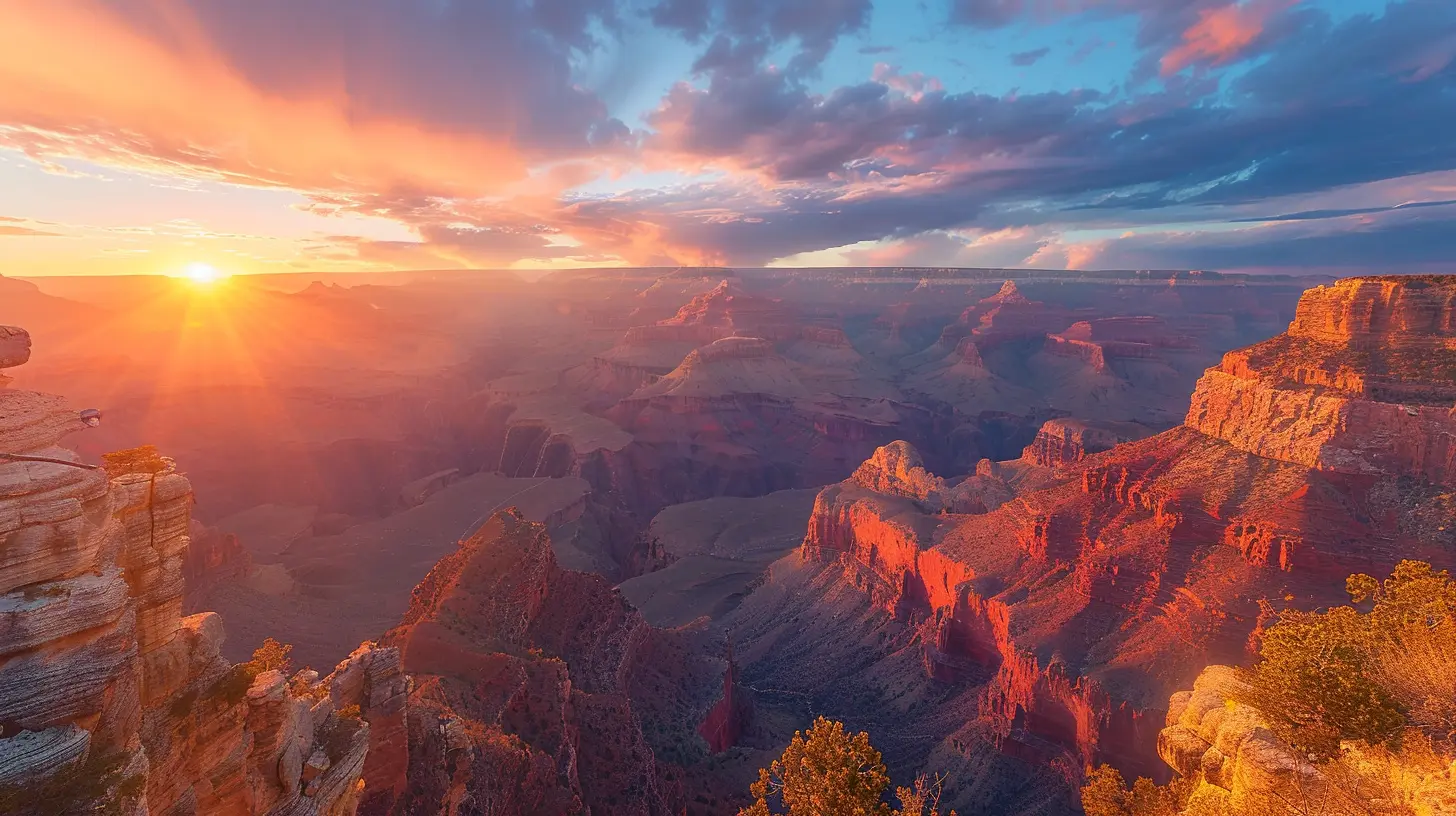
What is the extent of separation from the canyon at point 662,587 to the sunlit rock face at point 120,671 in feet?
0.17

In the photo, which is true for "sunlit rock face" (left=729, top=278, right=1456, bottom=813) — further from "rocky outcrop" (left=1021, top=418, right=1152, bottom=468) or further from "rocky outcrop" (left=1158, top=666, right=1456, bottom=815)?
"rocky outcrop" (left=1021, top=418, right=1152, bottom=468)

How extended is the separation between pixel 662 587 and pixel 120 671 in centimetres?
5137

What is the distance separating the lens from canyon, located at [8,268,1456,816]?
10922mm

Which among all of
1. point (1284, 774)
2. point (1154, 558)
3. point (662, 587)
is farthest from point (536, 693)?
point (662, 587)

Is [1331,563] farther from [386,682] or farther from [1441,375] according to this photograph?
[386,682]

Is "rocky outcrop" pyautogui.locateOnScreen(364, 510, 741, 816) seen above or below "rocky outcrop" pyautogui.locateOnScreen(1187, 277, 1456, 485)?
below

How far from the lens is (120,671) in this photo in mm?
9453

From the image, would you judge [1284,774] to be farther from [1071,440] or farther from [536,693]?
[1071,440]

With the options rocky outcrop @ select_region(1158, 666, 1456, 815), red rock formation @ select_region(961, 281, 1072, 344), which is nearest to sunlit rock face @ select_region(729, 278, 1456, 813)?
rocky outcrop @ select_region(1158, 666, 1456, 815)

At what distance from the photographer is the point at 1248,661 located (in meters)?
26.8

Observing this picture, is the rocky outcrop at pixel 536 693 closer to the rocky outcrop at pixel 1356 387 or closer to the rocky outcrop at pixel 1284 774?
the rocky outcrop at pixel 1284 774

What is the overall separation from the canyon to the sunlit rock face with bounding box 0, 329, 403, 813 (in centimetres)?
5

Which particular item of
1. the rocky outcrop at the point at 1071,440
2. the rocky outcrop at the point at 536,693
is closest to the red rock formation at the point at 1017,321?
the rocky outcrop at the point at 1071,440

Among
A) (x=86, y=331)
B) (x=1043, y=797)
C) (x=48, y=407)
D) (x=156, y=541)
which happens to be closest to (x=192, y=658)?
(x=156, y=541)
